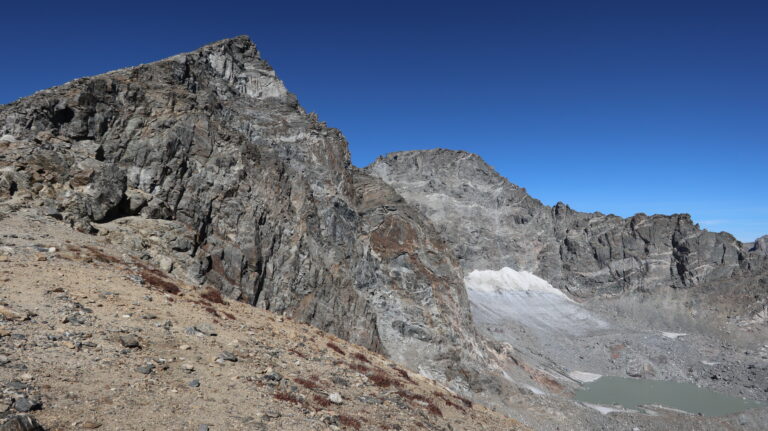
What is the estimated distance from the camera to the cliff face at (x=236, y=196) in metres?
28.9

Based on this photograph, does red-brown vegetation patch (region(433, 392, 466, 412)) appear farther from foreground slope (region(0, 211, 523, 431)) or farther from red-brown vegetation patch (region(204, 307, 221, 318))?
red-brown vegetation patch (region(204, 307, 221, 318))

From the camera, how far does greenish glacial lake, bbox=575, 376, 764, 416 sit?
289ft

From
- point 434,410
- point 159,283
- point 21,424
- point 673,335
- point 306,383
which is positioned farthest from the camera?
point 673,335

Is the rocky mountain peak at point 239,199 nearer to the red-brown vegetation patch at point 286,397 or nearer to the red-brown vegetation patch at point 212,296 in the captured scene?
the red-brown vegetation patch at point 212,296

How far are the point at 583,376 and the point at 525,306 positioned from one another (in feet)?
204

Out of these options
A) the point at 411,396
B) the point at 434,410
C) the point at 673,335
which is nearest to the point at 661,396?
the point at 673,335

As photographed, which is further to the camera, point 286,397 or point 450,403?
point 450,403

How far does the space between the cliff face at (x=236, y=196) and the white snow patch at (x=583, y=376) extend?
5215 cm

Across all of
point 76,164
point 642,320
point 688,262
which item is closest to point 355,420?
point 76,164

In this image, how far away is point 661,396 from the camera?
96.3 m

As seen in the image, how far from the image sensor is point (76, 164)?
29.6m

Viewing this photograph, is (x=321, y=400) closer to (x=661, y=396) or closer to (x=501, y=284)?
(x=661, y=396)

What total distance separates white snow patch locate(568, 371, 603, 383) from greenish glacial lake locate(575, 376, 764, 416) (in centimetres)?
135

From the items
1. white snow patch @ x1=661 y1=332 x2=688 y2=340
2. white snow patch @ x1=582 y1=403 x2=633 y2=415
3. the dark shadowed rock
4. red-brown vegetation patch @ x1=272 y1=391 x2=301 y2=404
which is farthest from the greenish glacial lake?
the dark shadowed rock
